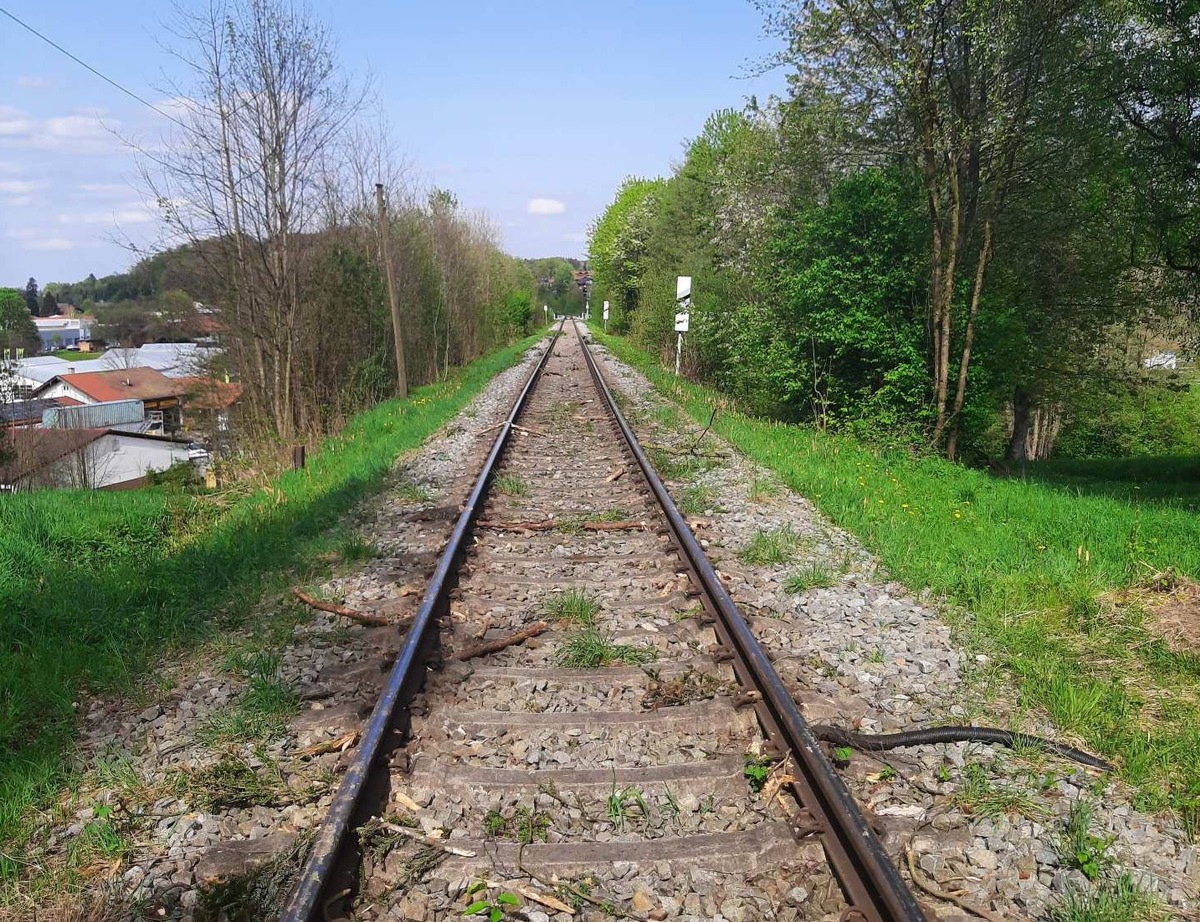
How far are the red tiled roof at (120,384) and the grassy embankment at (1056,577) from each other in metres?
55.3

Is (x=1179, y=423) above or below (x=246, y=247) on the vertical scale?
below

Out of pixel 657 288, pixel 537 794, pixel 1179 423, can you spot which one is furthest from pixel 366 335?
pixel 1179 423

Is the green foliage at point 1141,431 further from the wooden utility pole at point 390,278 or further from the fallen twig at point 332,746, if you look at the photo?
the fallen twig at point 332,746

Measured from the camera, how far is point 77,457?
84.2 ft

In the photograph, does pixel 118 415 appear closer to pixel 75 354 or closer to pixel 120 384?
pixel 120 384

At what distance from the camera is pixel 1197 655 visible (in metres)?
4.30

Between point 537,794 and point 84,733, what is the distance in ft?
7.28

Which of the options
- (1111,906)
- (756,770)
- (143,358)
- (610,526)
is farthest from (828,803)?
(143,358)

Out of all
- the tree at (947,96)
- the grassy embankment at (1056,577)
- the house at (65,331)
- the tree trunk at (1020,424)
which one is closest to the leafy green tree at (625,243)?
the tree trunk at (1020,424)

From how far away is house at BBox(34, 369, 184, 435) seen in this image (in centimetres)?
5706

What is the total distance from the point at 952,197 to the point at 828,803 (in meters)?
11.1

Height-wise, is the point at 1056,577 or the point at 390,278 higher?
the point at 390,278

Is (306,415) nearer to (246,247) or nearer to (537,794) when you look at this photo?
(246,247)

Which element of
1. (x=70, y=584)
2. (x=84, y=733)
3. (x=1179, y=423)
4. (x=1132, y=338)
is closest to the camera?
(x=84, y=733)
